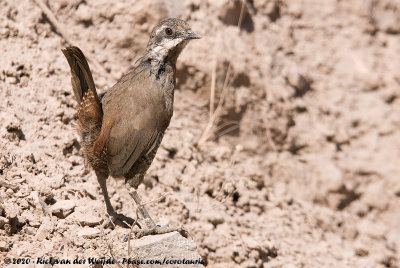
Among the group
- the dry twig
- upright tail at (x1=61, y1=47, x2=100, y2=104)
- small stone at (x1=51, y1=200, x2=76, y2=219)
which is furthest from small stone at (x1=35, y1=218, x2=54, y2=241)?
the dry twig

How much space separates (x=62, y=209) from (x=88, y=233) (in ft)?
1.30

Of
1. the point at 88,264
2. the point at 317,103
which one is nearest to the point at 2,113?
the point at 88,264

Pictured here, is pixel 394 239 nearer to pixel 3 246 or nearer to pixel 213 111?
pixel 213 111

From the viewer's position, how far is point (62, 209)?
16.2 feet

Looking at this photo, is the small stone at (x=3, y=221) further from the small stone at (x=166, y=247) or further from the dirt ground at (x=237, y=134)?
the small stone at (x=166, y=247)

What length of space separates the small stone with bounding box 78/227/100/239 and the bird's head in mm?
1644

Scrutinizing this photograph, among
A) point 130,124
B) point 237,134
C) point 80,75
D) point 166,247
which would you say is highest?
point 80,75

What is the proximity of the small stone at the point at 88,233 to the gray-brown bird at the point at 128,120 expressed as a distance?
376 millimetres

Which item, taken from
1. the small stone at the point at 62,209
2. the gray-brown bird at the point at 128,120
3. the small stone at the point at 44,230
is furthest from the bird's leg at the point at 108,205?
the small stone at the point at 44,230

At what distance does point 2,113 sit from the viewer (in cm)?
542

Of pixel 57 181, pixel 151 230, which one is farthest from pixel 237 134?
pixel 57 181

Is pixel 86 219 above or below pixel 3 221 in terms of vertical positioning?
below

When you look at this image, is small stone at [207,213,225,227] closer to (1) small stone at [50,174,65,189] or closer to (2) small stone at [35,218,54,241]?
(1) small stone at [50,174,65,189]

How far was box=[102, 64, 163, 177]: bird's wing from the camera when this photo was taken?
4852 millimetres
